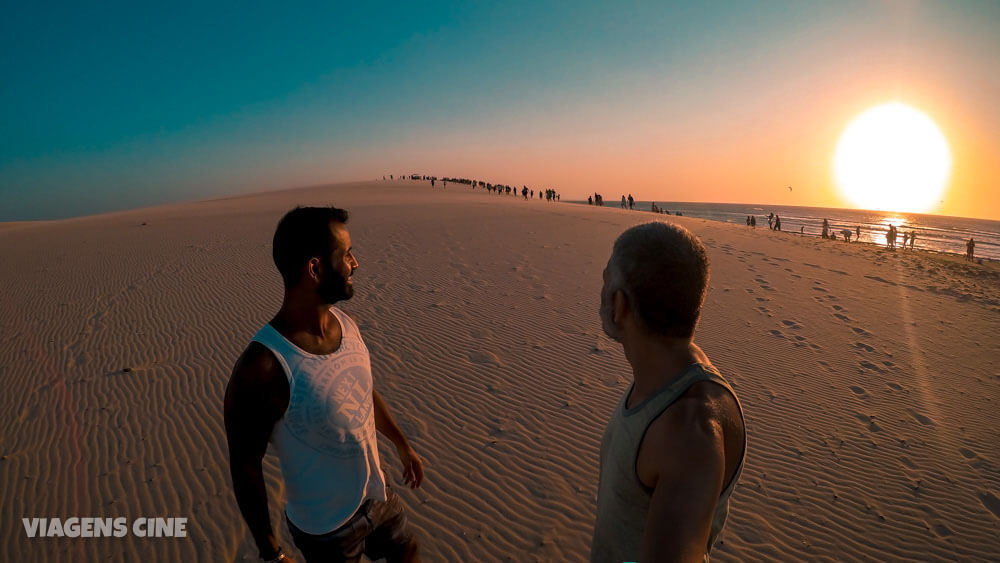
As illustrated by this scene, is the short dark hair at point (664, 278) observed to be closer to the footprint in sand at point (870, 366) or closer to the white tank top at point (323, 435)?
the white tank top at point (323, 435)

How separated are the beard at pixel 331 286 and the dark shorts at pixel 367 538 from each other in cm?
100

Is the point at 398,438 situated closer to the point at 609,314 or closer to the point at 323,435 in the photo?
the point at 323,435

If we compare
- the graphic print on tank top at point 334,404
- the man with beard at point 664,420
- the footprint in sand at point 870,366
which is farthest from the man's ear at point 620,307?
the footprint in sand at point 870,366

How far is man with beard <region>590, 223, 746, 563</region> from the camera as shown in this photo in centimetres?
101

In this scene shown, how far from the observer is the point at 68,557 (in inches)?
147

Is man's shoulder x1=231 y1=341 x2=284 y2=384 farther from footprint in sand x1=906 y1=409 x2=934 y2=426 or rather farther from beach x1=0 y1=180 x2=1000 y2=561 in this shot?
footprint in sand x1=906 y1=409 x2=934 y2=426

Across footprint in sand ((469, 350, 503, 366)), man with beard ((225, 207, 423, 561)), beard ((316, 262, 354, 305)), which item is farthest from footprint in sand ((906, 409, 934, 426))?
beard ((316, 262, 354, 305))

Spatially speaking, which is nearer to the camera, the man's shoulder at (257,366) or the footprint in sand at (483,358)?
the man's shoulder at (257,366)

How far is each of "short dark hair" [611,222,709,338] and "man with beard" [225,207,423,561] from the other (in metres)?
1.24

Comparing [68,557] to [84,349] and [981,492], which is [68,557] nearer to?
[84,349]

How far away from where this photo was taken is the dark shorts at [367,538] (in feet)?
6.70

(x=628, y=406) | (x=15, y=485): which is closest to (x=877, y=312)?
(x=628, y=406)

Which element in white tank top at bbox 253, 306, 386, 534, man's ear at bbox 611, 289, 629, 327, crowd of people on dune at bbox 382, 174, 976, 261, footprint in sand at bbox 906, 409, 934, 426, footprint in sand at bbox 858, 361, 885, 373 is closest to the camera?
man's ear at bbox 611, 289, 629, 327

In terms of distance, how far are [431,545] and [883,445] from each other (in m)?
5.38
